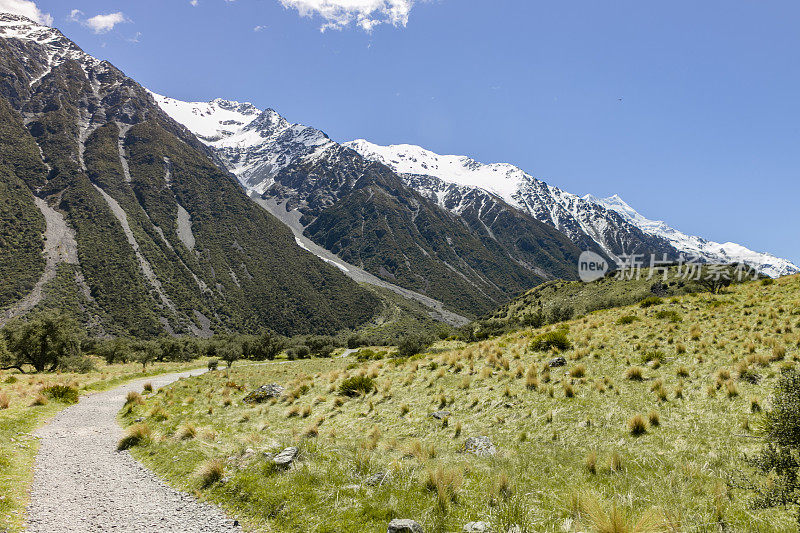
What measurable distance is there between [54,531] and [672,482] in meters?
12.0

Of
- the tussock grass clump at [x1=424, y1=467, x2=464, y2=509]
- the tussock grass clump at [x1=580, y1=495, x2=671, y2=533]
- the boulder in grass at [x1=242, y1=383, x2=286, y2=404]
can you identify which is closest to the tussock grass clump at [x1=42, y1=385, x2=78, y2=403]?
the boulder in grass at [x1=242, y1=383, x2=286, y2=404]

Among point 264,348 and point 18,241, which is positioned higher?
point 18,241

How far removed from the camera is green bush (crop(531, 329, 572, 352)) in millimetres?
17145

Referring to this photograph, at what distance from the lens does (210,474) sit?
8.98 meters

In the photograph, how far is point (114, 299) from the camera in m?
165

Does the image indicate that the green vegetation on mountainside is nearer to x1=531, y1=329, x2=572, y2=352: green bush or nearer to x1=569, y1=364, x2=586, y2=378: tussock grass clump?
x1=531, y1=329, x2=572, y2=352: green bush

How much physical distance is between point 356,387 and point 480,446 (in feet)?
30.5

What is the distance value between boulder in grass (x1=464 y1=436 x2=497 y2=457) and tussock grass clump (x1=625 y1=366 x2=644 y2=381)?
5.97 meters

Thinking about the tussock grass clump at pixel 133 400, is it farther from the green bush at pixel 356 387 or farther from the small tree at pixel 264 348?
the small tree at pixel 264 348

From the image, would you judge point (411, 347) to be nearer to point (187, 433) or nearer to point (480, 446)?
point (187, 433)

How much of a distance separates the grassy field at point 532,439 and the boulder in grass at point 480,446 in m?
0.25

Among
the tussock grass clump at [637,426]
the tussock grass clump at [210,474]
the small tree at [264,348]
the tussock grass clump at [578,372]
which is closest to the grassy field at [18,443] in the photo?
the tussock grass clump at [210,474]

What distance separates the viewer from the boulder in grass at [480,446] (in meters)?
9.17

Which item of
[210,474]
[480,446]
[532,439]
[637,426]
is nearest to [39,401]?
[210,474]
